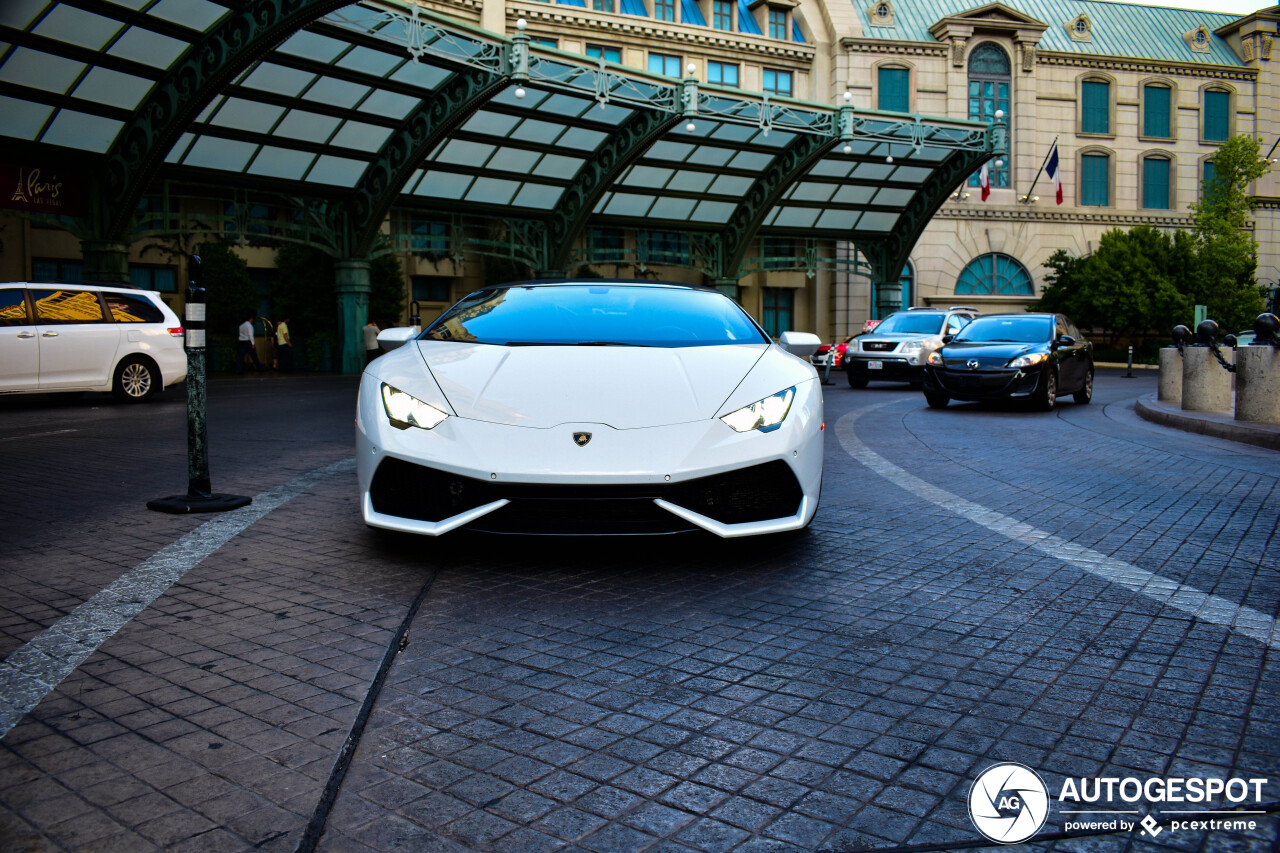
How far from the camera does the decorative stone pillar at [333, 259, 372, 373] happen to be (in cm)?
2731

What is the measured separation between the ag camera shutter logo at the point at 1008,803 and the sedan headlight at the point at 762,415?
6.96ft

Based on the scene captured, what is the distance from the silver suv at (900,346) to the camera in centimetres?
1998

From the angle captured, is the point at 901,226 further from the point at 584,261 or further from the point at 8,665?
the point at 8,665

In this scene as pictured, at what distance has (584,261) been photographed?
33.9 meters

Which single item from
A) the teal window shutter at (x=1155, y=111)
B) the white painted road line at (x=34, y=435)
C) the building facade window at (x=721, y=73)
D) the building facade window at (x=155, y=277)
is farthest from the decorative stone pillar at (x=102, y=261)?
the teal window shutter at (x=1155, y=111)

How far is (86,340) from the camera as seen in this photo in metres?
14.4

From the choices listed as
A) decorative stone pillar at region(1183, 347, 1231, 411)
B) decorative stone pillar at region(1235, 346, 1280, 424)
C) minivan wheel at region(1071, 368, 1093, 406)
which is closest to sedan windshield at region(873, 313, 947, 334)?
minivan wheel at region(1071, 368, 1093, 406)

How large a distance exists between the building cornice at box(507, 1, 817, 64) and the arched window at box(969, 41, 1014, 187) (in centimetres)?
891

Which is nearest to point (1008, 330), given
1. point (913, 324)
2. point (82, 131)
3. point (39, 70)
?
point (913, 324)

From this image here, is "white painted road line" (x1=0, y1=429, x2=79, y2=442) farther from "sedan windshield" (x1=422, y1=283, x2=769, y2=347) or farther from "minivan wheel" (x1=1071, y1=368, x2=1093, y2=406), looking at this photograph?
"minivan wheel" (x1=1071, y1=368, x2=1093, y2=406)

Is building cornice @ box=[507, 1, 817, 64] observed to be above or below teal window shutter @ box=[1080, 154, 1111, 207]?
above

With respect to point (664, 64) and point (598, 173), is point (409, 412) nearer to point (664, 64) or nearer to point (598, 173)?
point (598, 173)

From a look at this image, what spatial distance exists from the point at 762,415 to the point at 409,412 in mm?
1558

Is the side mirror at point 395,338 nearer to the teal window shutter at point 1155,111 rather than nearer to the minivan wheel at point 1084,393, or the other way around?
the minivan wheel at point 1084,393
